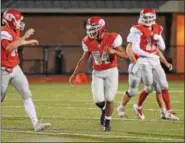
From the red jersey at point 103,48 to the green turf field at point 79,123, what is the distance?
0.92m

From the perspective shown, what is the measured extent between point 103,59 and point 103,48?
190mm

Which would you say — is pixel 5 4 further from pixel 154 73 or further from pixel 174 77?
pixel 154 73

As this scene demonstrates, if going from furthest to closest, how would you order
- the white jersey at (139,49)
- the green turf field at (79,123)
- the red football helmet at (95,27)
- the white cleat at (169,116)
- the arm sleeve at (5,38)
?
the white cleat at (169,116)
the white jersey at (139,49)
the red football helmet at (95,27)
the arm sleeve at (5,38)
the green turf field at (79,123)

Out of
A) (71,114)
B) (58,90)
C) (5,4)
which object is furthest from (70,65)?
(71,114)

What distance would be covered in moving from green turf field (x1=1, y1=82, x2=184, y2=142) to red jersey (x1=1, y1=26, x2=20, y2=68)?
0.94 meters

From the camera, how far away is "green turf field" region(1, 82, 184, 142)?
816cm

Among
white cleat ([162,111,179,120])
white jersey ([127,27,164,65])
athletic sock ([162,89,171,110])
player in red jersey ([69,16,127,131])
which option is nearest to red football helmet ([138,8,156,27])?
white jersey ([127,27,164,65])

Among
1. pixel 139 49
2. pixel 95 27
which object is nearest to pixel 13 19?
pixel 95 27

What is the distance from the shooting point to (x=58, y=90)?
16750 mm

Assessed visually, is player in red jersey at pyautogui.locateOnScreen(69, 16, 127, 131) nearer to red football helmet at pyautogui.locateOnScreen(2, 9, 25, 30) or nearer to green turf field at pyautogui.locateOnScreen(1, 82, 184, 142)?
green turf field at pyautogui.locateOnScreen(1, 82, 184, 142)

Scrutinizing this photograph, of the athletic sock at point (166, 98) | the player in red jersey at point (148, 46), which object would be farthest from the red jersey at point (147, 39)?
the athletic sock at point (166, 98)

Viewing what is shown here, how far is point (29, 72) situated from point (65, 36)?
149 inches

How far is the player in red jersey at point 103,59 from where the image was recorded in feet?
28.9

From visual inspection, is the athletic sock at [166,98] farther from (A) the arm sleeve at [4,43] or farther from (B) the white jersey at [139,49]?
(A) the arm sleeve at [4,43]
